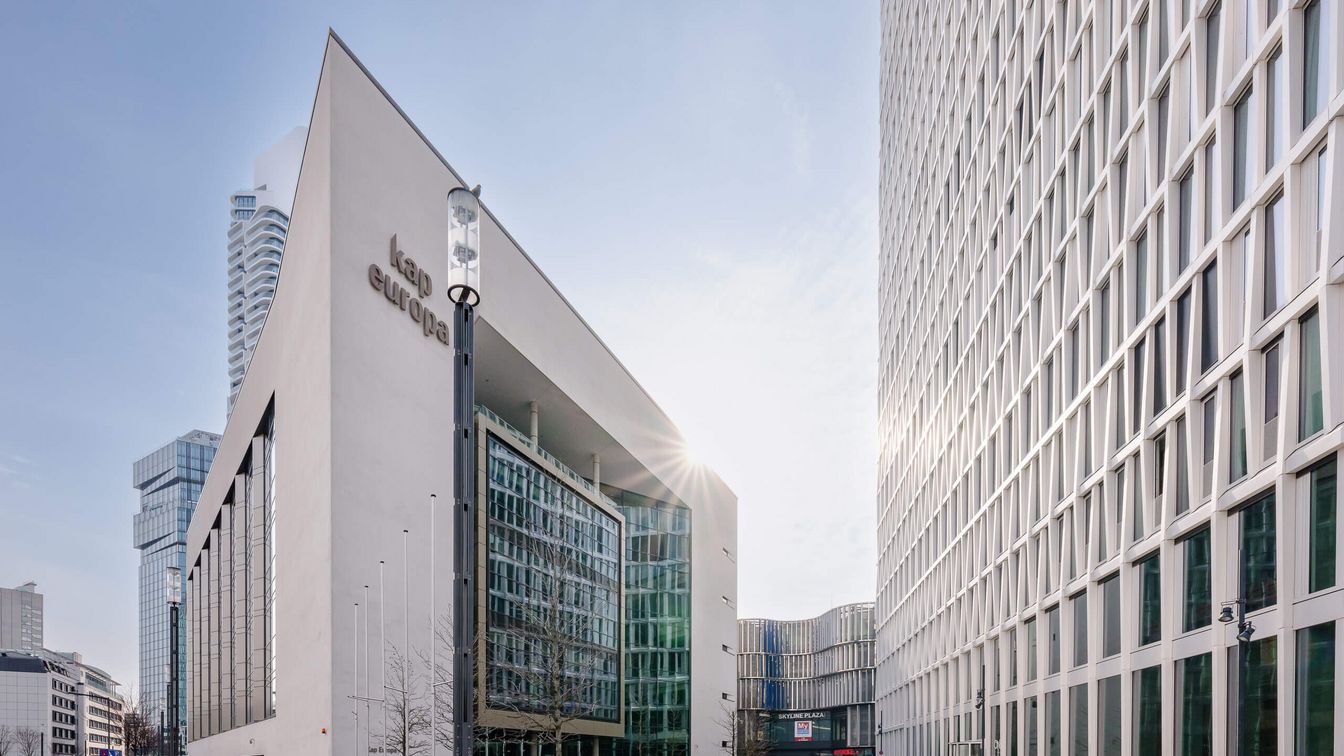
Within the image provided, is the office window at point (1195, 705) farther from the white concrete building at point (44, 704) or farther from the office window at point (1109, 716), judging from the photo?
the white concrete building at point (44, 704)

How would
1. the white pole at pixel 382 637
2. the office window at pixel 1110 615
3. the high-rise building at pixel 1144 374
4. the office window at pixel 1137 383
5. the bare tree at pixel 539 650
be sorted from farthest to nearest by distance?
1. the bare tree at pixel 539 650
2. the white pole at pixel 382 637
3. the office window at pixel 1110 615
4. the office window at pixel 1137 383
5. the high-rise building at pixel 1144 374

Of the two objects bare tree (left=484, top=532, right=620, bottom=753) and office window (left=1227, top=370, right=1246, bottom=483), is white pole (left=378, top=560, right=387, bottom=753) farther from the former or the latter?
office window (left=1227, top=370, right=1246, bottom=483)

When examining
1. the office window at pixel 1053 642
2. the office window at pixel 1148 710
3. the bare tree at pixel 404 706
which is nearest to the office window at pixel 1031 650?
the office window at pixel 1053 642

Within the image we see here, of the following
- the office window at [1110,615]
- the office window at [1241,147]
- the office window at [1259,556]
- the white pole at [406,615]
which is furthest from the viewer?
the white pole at [406,615]

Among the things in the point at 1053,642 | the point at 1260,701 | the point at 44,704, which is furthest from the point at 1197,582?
the point at 44,704

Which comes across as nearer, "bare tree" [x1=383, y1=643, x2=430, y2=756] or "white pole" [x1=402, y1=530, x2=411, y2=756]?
"bare tree" [x1=383, y1=643, x2=430, y2=756]

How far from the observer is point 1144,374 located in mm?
31500

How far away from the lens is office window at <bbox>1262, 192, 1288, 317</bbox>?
905 inches

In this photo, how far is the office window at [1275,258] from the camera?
2298cm

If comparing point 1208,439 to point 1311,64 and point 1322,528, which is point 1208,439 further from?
point 1311,64

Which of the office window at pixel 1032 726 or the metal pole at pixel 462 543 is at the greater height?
the metal pole at pixel 462 543

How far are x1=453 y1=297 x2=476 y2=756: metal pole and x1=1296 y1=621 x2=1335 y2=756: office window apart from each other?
1703 centimetres

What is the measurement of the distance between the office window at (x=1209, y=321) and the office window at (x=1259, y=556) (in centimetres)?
400

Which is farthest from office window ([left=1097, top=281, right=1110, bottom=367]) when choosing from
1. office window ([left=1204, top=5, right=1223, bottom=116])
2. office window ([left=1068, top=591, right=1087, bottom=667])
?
office window ([left=1204, top=5, right=1223, bottom=116])
